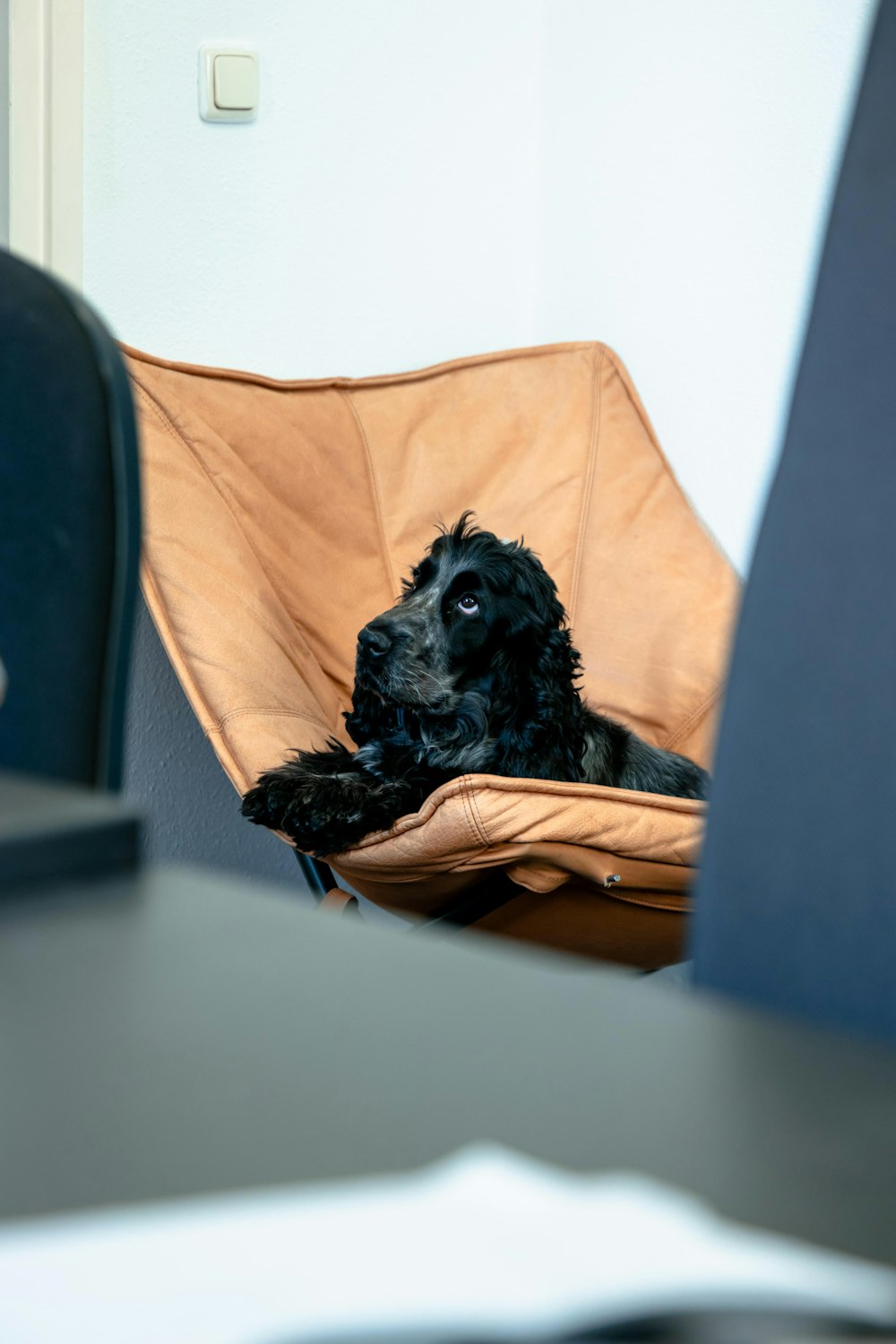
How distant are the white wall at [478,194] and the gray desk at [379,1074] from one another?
1.99m

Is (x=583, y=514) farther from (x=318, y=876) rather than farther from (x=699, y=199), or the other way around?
(x=318, y=876)

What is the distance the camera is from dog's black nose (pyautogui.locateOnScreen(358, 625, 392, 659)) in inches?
82.4

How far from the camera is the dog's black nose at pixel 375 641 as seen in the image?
2.09 metres

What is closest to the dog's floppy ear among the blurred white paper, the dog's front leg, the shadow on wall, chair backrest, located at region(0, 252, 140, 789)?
the dog's front leg

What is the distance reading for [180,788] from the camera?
263 cm

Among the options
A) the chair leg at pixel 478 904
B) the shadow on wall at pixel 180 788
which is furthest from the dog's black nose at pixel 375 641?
the shadow on wall at pixel 180 788

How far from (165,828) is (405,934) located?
2.26 m

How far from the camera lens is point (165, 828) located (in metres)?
2.65

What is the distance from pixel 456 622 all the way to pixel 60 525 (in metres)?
1.43

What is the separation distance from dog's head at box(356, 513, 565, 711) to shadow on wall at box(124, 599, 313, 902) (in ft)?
1.79

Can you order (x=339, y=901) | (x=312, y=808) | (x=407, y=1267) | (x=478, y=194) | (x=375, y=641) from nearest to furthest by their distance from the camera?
(x=407, y=1267), (x=312, y=808), (x=339, y=901), (x=375, y=641), (x=478, y=194)

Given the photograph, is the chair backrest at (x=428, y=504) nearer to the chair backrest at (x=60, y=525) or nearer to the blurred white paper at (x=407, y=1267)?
the chair backrest at (x=60, y=525)

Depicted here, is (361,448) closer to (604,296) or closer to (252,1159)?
(604,296)

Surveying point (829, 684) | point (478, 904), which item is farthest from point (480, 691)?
point (829, 684)
